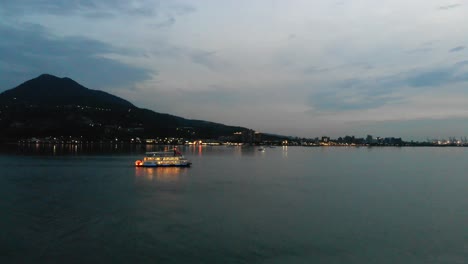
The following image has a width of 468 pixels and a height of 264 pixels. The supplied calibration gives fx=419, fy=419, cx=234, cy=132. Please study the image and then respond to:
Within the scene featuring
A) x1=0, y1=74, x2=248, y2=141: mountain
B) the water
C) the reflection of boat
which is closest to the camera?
the water

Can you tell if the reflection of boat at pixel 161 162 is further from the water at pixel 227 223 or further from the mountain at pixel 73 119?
the mountain at pixel 73 119

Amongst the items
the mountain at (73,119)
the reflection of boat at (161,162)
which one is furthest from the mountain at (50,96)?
the reflection of boat at (161,162)

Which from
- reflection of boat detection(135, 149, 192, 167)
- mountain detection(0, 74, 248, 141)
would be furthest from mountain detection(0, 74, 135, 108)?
reflection of boat detection(135, 149, 192, 167)

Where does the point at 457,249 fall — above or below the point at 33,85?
below

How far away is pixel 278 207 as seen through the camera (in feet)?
63.0

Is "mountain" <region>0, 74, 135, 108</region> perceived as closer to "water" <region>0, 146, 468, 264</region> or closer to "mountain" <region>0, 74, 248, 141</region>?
"mountain" <region>0, 74, 248, 141</region>

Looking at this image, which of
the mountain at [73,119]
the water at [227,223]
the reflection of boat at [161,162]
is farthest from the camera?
the mountain at [73,119]

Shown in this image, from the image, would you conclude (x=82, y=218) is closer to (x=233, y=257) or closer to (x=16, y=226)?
(x=16, y=226)

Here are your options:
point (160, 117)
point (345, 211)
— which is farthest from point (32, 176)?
point (160, 117)

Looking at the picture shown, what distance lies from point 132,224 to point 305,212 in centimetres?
735

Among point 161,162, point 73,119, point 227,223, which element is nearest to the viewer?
point 227,223

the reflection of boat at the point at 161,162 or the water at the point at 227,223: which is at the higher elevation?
the reflection of boat at the point at 161,162

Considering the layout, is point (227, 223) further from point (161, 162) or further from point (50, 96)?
point (50, 96)

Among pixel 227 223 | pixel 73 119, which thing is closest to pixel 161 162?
pixel 227 223
